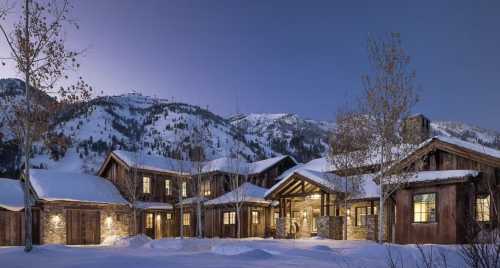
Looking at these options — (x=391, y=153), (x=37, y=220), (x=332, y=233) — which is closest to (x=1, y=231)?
(x=37, y=220)

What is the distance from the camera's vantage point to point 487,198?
18.6 meters

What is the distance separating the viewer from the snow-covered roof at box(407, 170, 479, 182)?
18.1 m

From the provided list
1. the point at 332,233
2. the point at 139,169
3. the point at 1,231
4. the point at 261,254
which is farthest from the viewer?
the point at 139,169

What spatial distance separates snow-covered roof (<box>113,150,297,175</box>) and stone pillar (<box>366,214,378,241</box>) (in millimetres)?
13581

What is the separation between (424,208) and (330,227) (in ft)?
22.2

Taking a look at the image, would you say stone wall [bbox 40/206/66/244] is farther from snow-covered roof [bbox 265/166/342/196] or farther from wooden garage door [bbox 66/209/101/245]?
snow-covered roof [bbox 265/166/342/196]

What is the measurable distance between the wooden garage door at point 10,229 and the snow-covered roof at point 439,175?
25693 mm

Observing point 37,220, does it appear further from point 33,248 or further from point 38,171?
point 33,248

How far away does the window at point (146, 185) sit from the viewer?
117 ft

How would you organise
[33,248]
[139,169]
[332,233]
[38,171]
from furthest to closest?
[139,169], [38,171], [332,233], [33,248]

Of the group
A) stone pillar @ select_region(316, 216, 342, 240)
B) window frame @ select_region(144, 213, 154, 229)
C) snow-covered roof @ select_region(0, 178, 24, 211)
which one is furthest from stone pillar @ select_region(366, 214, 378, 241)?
snow-covered roof @ select_region(0, 178, 24, 211)

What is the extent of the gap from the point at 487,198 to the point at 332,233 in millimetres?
9228

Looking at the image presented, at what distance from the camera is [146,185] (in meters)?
36.1

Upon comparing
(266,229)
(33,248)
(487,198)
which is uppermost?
(487,198)
